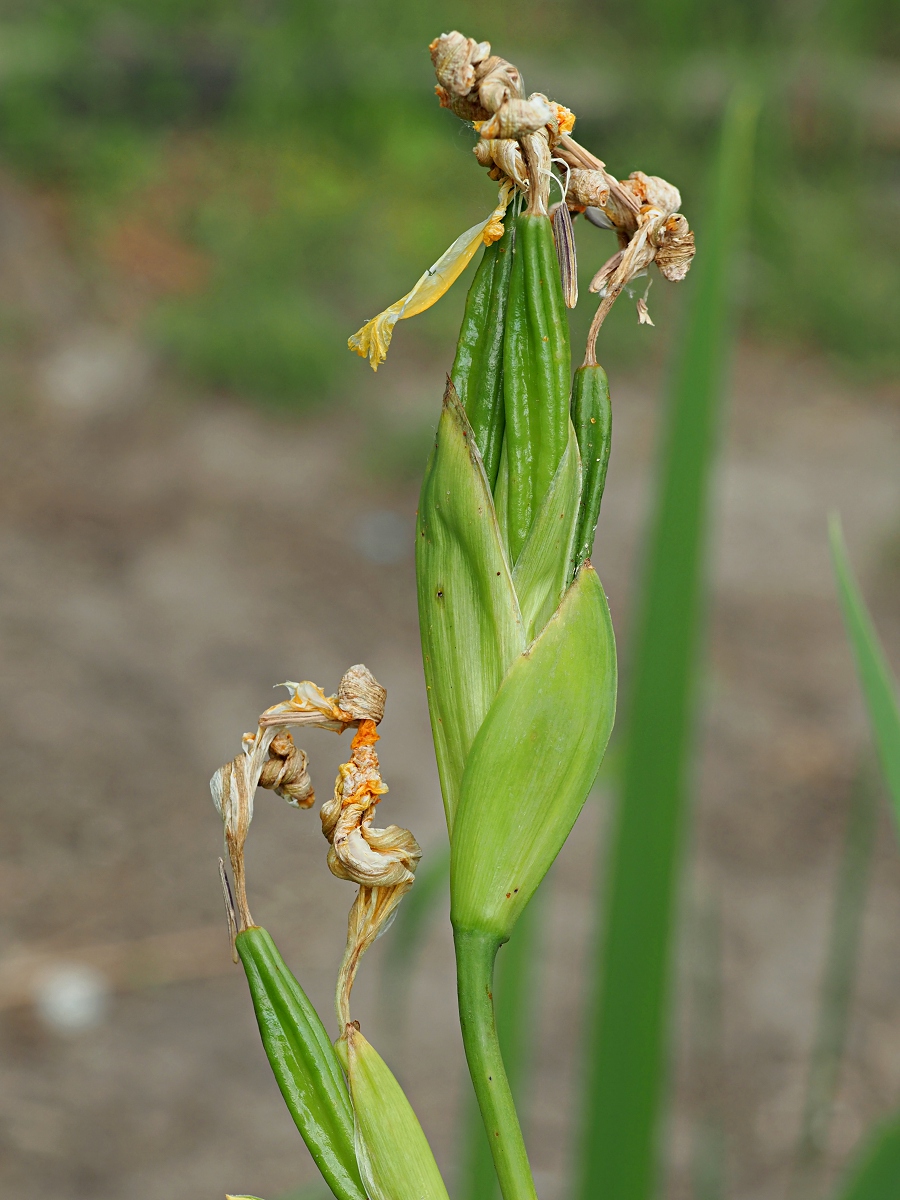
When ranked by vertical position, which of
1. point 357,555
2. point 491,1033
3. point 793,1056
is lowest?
point 491,1033

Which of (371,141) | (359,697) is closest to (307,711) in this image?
(359,697)

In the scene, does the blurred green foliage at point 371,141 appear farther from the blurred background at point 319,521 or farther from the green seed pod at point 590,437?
the green seed pod at point 590,437

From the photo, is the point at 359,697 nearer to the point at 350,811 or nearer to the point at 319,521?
the point at 350,811

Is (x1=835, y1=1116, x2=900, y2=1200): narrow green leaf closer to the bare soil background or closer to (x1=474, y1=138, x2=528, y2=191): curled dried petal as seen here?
(x1=474, y1=138, x2=528, y2=191): curled dried petal

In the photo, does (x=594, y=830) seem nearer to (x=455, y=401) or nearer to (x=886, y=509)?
(x=886, y=509)

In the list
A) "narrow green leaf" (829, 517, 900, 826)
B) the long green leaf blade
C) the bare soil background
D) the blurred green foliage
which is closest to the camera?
"narrow green leaf" (829, 517, 900, 826)

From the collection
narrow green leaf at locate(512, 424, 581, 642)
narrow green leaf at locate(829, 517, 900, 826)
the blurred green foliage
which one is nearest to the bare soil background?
the blurred green foliage

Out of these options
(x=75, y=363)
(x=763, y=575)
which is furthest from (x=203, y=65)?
(x=763, y=575)
